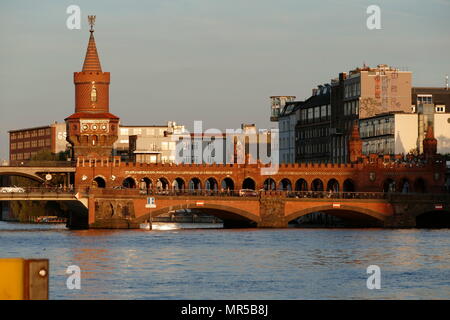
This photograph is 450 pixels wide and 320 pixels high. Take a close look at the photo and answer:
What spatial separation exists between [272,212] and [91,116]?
39318mm

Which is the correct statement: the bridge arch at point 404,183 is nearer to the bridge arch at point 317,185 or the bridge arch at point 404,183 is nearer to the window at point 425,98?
the bridge arch at point 317,185

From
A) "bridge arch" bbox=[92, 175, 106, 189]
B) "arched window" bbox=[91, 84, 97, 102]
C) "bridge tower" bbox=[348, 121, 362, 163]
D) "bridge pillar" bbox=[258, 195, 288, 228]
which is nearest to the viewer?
"bridge pillar" bbox=[258, 195, 288, 228]

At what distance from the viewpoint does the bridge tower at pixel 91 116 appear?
164 metres

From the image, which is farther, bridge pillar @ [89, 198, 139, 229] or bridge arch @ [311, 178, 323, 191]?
bridge arch @ [311, 178, 323, 191]

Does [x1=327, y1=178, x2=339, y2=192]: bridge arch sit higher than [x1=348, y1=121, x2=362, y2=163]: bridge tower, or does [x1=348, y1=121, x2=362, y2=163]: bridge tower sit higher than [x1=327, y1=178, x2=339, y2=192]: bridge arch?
[x1=348, y1=121, x2=362, y2=163]: bridge tower

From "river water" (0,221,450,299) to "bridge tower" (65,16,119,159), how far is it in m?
45.3

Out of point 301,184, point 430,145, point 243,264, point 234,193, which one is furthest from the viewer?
point 301,184

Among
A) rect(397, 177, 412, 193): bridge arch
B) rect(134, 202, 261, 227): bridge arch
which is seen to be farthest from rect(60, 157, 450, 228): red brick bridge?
rect(397, 177, 412, 193): bridge arch

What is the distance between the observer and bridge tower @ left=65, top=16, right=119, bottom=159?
538ft

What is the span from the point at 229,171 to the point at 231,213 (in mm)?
14726

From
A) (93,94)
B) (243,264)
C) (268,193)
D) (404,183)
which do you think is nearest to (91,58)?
(93,94)

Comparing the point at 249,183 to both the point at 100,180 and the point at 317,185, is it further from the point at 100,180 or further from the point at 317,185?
the point at 100,180

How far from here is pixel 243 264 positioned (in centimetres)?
7262

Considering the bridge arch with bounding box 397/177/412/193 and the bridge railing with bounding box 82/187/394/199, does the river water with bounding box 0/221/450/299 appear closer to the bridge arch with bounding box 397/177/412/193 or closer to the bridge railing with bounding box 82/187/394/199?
the bridge railing with bounding box 82/187/394/199
